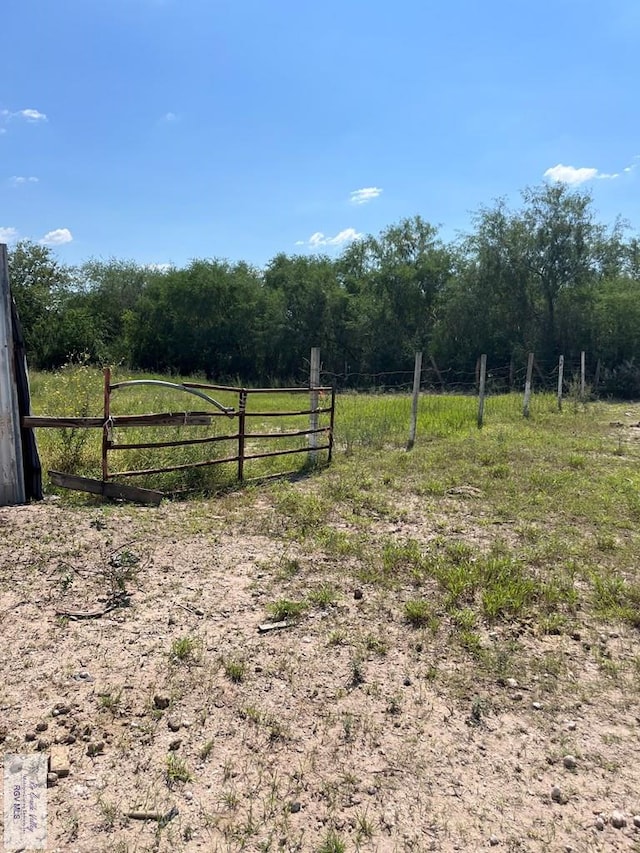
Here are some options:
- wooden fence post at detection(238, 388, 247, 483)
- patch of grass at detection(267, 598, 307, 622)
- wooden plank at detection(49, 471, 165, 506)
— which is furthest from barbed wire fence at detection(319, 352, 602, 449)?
patch of grass at detection(267, 598, 307, 622)

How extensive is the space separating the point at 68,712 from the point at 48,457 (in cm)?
438

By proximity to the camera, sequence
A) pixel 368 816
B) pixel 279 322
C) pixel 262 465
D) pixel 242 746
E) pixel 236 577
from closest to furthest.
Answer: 1. pixel 368 816
2. pixel 242 746
3. pixel 236 577
4. pixel 262 465
5. pixel 279 322

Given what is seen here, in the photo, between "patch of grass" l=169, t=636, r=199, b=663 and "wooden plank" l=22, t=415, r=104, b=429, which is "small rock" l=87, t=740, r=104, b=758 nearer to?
"patch of grass" l=169, t=636, r=199, b=663

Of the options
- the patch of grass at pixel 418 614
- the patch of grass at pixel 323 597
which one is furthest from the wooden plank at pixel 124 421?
the patch of grass at pixel 418 614

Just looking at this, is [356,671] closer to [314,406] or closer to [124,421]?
[124,421]

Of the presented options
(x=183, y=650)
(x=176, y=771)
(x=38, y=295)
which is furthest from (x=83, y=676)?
(x=38, y=295)

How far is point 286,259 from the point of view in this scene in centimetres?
3119

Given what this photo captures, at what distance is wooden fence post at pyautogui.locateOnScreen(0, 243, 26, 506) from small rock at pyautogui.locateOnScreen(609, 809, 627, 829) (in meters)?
5.06

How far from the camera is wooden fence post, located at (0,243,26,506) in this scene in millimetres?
5107

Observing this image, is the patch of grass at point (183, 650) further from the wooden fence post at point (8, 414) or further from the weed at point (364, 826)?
the wooden fence post at point (8, 414)

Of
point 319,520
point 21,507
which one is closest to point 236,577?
point 319,520

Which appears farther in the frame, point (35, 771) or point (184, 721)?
point (184, 721)

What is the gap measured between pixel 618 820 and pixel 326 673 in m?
1.38

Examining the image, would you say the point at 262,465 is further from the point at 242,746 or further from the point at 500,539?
the point at 242,746
